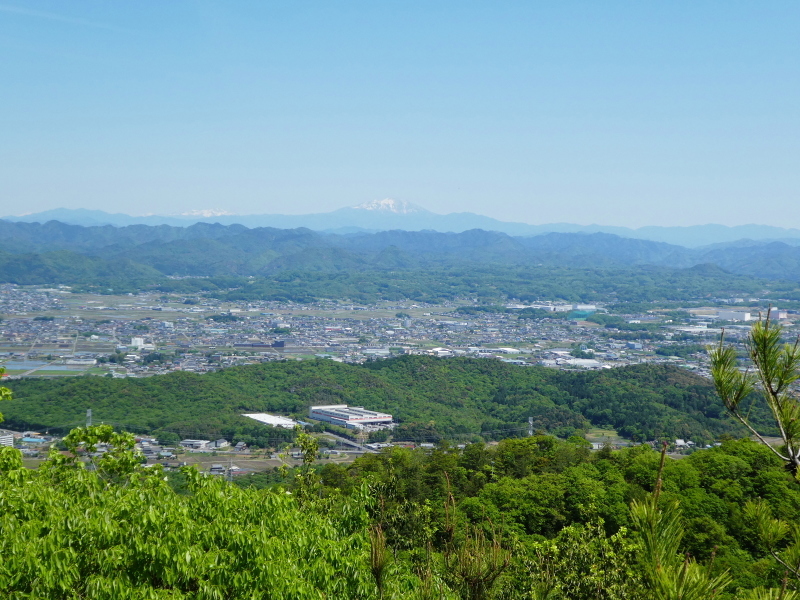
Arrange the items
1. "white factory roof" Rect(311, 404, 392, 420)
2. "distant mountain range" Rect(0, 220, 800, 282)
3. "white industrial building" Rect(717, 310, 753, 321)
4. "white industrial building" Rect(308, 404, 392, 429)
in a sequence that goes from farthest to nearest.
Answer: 1. "distant mountain range" Rect(0, 220, 800, 282)
2. "white industrial building" Rect(717, 310, 753, 321)
3. "white factory roof" Rect(311, 404, 392, 420)
4. "white industrial building" Rect(308, 404, 392, 429)

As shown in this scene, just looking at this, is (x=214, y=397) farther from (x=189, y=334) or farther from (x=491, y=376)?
(x=189, y=334)

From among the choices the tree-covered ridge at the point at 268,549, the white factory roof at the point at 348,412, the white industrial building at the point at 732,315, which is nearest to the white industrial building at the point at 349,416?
the white factory roof at the point at 348,412

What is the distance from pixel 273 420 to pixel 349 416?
307cm

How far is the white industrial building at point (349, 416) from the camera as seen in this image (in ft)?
91.8

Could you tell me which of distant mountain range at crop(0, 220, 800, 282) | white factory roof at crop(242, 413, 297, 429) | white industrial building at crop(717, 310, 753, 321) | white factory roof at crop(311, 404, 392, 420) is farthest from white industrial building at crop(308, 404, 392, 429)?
distant mountain range at crop(0, 220, 800, 282)

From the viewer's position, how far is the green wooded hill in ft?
87.2

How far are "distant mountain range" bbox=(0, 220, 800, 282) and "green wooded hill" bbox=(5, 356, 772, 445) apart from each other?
63353mm

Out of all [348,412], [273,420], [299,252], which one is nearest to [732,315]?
[348,412]

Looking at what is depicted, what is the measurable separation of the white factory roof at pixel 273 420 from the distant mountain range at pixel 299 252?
68564 mm

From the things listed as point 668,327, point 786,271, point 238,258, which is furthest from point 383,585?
point 786,271

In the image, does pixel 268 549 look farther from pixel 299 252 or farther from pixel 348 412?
pixel 299 252

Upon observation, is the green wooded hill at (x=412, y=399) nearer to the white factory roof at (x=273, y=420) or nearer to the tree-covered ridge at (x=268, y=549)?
the white factory roof at (x=273, y=420)

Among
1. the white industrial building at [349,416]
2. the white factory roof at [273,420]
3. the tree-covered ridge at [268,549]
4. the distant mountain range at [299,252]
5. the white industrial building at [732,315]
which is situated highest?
the tree-covered ridge at [268,549]

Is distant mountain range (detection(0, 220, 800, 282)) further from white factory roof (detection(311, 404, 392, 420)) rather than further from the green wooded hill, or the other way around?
white factory roof (detection(311, 404, 392, 420))
